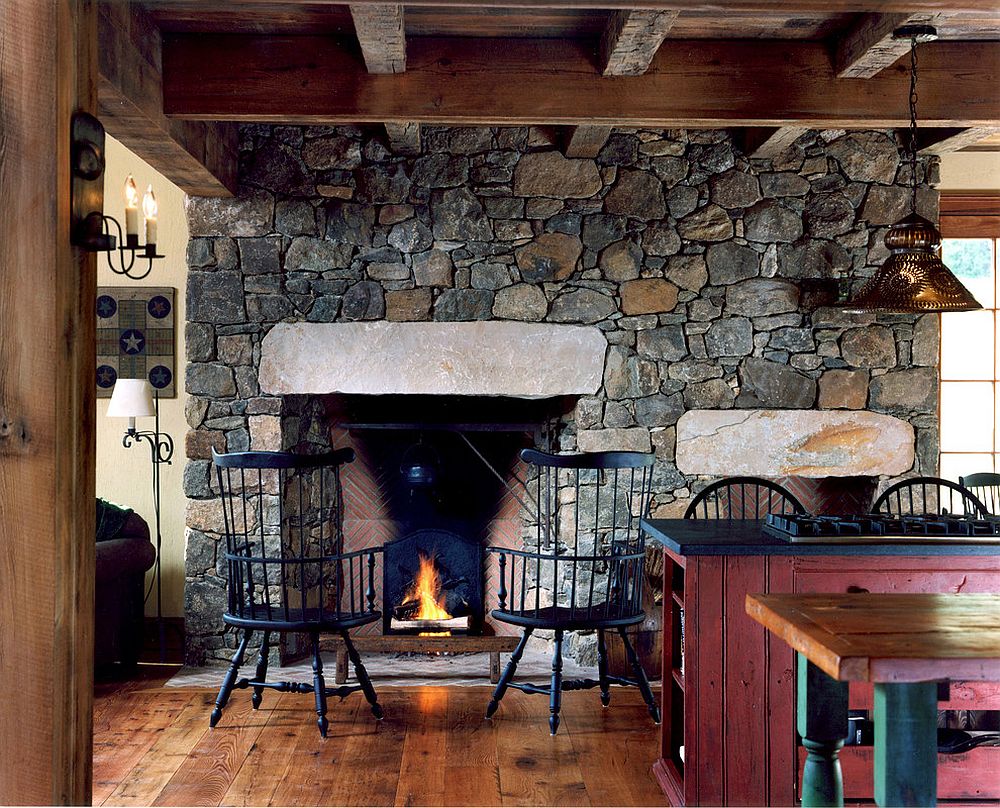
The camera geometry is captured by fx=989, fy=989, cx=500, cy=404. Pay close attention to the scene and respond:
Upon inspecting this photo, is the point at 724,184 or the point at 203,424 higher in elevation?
the point at 724,184

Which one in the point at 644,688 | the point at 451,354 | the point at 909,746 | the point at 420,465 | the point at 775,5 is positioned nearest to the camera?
the point at 909,746

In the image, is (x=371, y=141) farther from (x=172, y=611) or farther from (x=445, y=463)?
(x=172, y=611)

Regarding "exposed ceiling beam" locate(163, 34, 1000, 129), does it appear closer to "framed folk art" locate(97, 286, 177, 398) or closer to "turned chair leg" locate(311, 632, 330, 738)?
"framed folk art" locate(97, 286, 177, 398)

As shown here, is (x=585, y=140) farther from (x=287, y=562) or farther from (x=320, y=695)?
(x=320, y=695)

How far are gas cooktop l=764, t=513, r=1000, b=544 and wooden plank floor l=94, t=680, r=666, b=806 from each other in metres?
0.98

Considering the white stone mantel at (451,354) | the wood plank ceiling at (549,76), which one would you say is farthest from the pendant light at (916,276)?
the white stone mantel at (451,354)

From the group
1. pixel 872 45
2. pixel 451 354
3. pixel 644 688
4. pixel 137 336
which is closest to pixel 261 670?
pixel 644 688

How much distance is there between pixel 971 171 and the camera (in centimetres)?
550

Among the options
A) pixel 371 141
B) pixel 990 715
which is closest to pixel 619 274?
pixel 371 141

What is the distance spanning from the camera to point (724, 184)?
4.79 m

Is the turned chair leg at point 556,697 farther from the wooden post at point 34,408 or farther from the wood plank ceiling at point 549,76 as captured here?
the wood plank ceiling at point 549,76

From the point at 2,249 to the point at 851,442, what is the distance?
12.6ft

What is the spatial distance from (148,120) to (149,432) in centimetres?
215

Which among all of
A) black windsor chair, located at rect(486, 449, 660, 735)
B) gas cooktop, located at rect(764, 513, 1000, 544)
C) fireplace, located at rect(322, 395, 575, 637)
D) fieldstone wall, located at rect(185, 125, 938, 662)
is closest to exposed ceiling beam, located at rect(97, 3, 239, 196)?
fieldstone wall, located at rect(185, 125, 938, 662)
